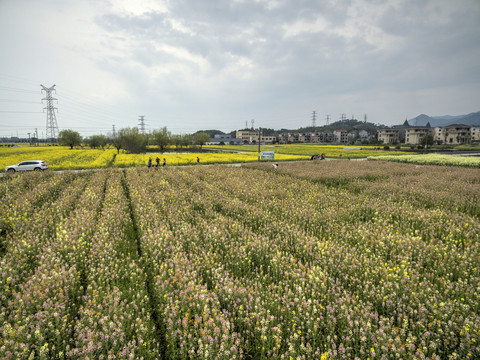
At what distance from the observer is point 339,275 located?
6.01 m

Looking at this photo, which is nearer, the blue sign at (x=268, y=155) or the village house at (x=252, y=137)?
the blue sign at (x=268, y=155)

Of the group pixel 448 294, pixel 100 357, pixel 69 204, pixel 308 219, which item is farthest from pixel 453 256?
pixel 69 204

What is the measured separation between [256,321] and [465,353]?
338 centimetres

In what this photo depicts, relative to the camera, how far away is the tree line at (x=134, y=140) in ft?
237

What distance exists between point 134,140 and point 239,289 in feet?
248

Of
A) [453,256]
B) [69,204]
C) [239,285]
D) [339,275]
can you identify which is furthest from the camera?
[69,204]

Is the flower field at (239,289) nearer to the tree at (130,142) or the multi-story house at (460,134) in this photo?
the tree at (130,142)

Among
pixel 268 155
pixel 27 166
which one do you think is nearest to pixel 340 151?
pixel 268 155

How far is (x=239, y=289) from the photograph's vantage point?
5.14 metres

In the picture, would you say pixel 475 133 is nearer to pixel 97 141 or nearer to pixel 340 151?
pixel 340 151

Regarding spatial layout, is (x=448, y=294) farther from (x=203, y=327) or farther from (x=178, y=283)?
(x=178, y=283)

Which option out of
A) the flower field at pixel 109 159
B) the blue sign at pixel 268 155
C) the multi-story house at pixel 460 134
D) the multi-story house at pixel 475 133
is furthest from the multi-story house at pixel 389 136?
the blue sign at pixel 268 155

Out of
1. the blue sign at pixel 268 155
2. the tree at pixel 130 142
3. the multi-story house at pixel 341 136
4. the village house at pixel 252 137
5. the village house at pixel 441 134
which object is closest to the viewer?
the blue sign at pixel 268 155

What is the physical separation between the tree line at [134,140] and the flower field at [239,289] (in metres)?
66.5
